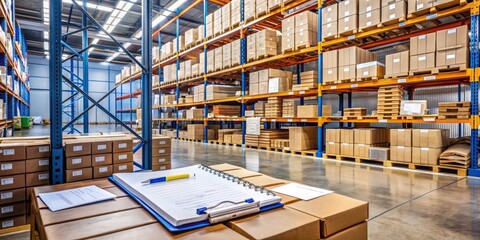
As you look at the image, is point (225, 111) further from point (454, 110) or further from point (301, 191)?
point (301, 191)

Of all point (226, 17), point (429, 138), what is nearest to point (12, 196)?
point (429, 138)

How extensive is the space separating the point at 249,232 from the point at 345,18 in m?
6.83

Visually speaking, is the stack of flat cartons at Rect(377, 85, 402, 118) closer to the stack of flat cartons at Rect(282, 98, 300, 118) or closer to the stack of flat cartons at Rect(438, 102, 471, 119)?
the stack of flat cartons at Rect(438, 102, 471, 119)

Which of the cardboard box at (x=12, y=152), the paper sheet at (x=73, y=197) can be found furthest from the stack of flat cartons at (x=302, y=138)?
the paper sheet at (x=73, y=197)

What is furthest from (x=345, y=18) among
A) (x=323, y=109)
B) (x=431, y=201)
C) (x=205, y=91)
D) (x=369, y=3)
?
(x=205, y=91)

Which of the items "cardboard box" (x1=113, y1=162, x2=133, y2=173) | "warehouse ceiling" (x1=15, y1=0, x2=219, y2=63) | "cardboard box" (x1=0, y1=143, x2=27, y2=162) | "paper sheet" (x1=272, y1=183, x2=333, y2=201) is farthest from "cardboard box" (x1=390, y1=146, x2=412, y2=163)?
"warehouse ceiling" (x1=15, y1=0, x2=219, y2=63)

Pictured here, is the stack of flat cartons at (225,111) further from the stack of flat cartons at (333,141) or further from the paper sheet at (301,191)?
the paper sheet at (301,191)

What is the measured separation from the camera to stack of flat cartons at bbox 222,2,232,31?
10.1m

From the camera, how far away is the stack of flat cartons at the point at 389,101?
5.98 metres

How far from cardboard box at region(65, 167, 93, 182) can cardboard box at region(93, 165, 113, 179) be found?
4 cm

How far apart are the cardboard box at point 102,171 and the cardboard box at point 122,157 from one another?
0.30ft

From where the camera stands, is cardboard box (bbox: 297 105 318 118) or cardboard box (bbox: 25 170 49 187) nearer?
cardboard box (bbox: 25 170 49 187)

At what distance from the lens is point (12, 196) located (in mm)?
2729

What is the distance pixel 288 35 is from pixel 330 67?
5.66 ft
